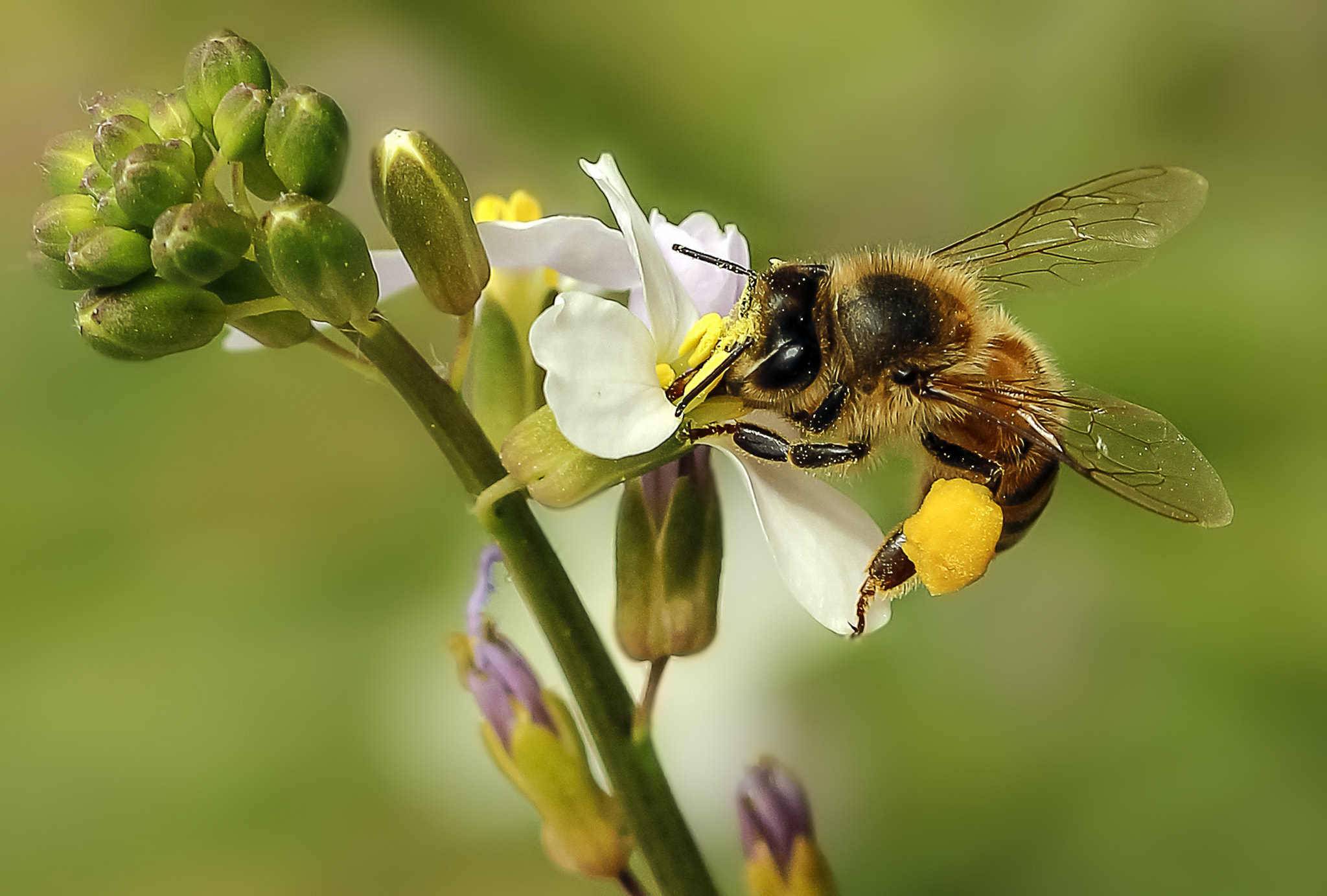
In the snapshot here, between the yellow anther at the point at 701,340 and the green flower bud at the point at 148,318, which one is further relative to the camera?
the yellow anther at the point at 701,340

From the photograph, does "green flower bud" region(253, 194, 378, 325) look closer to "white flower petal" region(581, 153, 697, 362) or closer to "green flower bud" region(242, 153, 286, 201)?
"green flower bud" region(242, 153, 286, 201)

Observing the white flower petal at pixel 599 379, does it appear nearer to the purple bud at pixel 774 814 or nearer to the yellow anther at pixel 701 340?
the yellow anther at pixel 701 340

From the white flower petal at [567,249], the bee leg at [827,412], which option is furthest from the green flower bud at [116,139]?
the bee leg at [827,412]

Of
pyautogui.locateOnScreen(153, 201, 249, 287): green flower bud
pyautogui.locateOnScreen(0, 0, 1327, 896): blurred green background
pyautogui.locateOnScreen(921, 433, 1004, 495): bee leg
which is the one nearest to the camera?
pyautogui.locateOnScreen(153, 201, 249, 287): green flower bud

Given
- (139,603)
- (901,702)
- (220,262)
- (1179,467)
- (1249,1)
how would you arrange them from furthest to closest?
(1249,1) → (139,603) → (901,702) → (1179,467) → (220,262)

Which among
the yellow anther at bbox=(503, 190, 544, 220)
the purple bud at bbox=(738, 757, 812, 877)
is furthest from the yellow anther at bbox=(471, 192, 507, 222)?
the purple bud at bbox=(738, 757, 812, 877)

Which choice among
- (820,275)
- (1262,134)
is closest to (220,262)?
(820,275)

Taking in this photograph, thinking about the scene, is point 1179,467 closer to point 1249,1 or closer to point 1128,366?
point 1128,366
